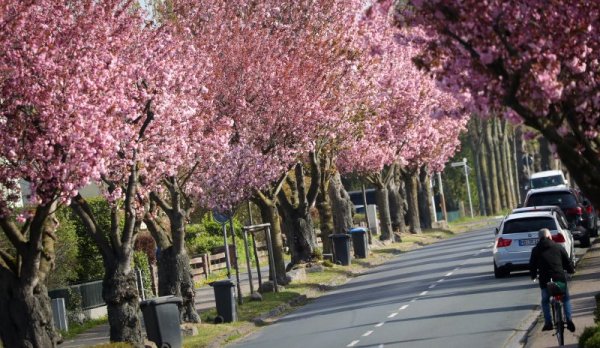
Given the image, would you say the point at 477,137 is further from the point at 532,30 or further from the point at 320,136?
the point at 532,30

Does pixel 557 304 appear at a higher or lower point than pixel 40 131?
lower

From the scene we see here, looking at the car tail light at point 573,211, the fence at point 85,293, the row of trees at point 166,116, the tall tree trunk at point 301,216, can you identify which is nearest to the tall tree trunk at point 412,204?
the row of trees at point 166,116

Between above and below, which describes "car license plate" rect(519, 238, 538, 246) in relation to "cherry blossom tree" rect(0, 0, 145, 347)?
below

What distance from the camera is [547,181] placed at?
65.4m

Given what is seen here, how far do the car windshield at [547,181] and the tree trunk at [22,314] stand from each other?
45.3m

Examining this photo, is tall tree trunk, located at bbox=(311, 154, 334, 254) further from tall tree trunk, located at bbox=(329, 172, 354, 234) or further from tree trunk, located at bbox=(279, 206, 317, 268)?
tree trunk, located at bbox=(279, 206, 317, 268)

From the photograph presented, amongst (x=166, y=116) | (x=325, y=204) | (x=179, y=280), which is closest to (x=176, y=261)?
(x=179, y=280)

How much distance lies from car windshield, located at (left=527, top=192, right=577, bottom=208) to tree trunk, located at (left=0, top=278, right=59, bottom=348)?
22.9 metres

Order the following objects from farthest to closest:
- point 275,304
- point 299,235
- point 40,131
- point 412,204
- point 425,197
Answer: point 425,197
point 412,204
point 299,235
point 275,304
point 40,131

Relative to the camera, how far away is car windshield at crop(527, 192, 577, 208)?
138 feet

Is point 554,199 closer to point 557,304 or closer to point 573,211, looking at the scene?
point 573,211

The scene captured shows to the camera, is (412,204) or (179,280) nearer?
(179,280)

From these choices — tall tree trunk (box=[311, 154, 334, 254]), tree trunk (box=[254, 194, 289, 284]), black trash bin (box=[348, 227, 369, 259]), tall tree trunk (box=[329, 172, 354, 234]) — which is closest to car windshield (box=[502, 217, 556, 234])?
tree trunk (box=[254, 194, 289, 284])

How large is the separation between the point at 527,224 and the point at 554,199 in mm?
8841
